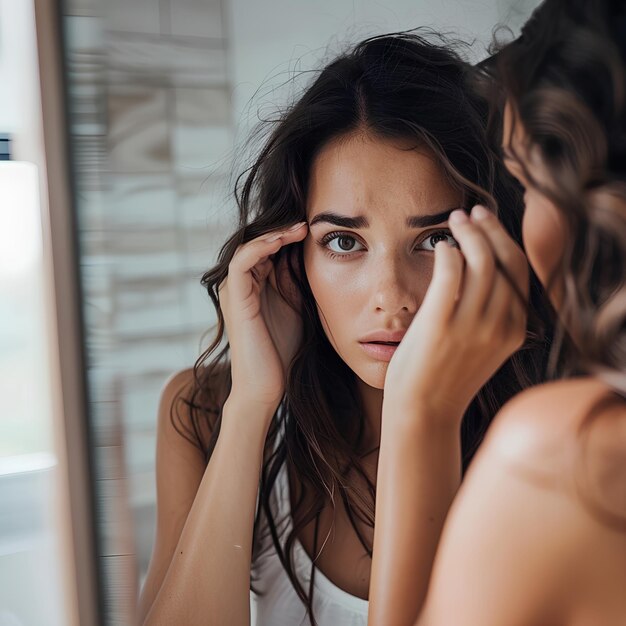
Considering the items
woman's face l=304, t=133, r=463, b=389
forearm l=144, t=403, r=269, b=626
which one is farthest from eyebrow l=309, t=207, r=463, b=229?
forearm l=144, t=403, r=269, b=626

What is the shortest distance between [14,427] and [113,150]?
0.33m

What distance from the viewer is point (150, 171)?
2.01 ft

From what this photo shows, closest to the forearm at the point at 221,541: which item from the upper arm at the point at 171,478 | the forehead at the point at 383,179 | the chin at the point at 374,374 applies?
the upper arm at the point at 171,478

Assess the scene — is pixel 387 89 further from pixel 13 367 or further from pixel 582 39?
pixel 13 367

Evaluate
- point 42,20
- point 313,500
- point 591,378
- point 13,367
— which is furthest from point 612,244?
point 13,367

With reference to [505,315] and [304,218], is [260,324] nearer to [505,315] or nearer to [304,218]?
[304,218]

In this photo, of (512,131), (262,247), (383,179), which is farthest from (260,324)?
(512,131)

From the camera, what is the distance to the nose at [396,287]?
54 cm

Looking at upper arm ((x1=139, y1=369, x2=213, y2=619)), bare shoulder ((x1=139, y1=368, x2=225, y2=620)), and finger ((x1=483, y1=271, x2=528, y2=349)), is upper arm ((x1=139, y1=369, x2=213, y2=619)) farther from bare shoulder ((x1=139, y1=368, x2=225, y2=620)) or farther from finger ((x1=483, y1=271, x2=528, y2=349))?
finger ((x1=483, y1=271, x2=528, y2=349))

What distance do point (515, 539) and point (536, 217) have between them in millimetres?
203

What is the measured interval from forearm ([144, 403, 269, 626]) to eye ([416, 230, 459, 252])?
0.24 metres

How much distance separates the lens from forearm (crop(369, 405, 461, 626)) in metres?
0.51

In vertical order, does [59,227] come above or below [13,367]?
above

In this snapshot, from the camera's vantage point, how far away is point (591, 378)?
1.42 feet
